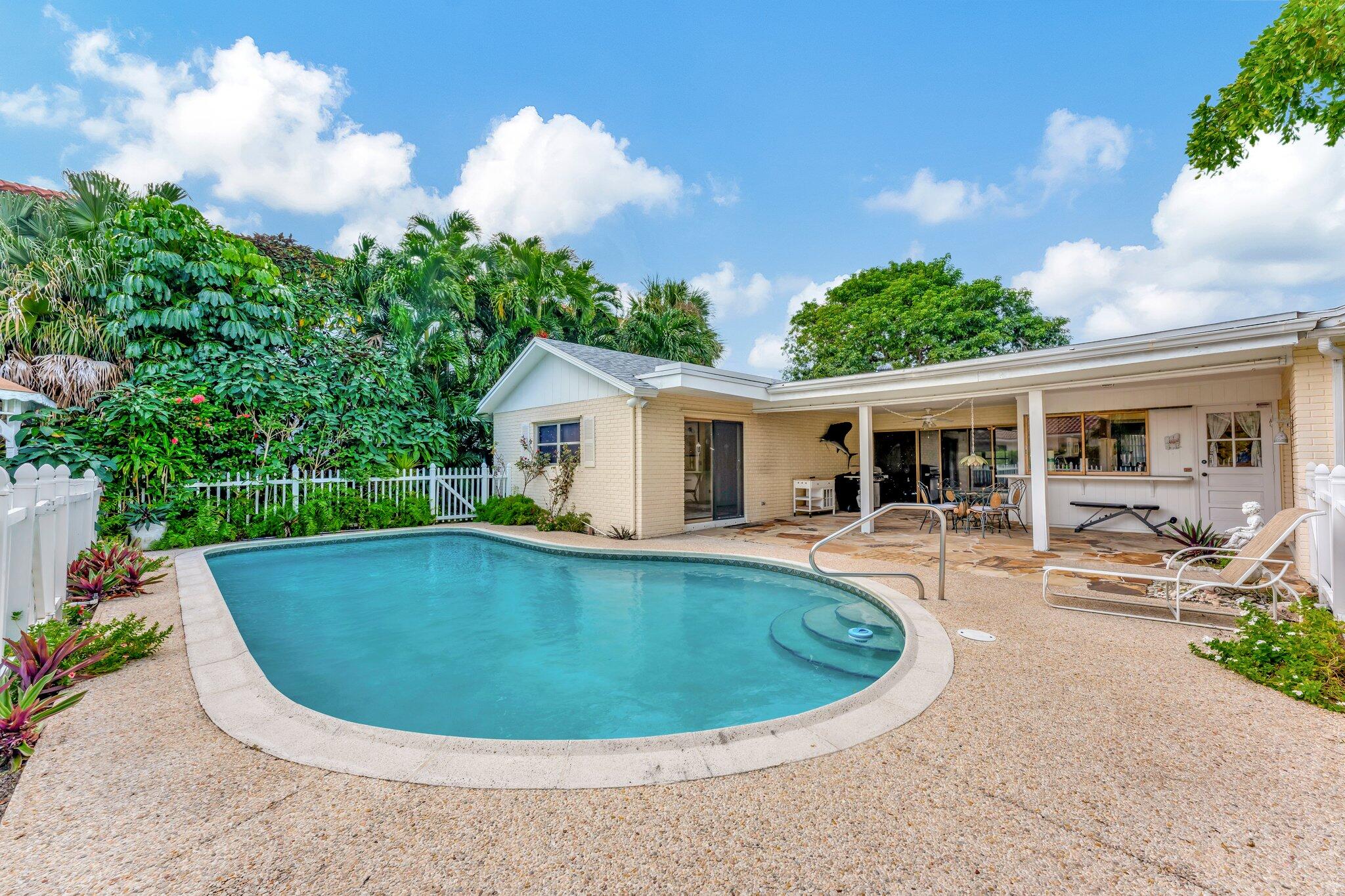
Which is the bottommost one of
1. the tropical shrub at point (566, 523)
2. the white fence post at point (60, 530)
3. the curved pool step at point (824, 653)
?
the curved pool step at point (824, 653)

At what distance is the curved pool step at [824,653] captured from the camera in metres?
4.15

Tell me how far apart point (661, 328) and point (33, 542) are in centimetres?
1404

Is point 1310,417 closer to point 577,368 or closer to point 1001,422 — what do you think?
Result: point 1001,422

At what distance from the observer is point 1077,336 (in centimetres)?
2378

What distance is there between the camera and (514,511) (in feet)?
37.3

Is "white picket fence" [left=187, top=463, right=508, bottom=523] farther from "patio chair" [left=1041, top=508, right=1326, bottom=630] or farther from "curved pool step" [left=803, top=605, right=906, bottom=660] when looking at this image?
"patio chair" [left=1041, top=508, right=1326, bottom=630]

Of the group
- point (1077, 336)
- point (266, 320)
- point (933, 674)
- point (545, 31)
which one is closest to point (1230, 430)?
point (933, 674)

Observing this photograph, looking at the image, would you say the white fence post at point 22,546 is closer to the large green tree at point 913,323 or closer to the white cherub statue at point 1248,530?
the white cherub statue at point 1248,530

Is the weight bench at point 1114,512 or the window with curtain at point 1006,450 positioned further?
the window with curtain at point 1006,450

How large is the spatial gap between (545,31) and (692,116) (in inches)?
174

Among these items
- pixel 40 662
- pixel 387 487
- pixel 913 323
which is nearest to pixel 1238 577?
pixel 40 662

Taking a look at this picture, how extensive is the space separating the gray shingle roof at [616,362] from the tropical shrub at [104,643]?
6.63 m

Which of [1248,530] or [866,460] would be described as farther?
[866,460]

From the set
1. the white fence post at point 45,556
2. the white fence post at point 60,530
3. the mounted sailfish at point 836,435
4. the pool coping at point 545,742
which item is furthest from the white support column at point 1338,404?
the white fence post at point 60,530
